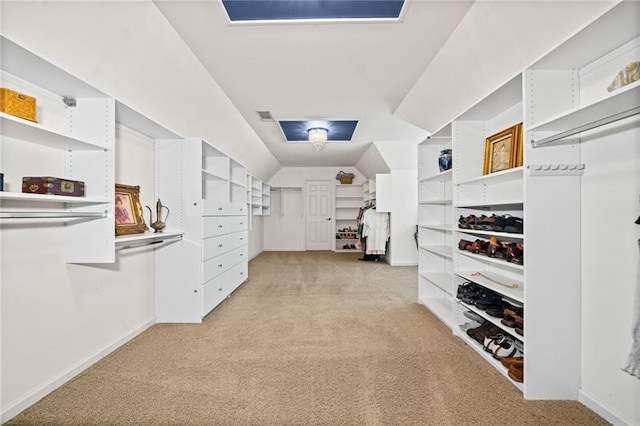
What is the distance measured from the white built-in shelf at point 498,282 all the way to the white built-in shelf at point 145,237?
2517 millimetres

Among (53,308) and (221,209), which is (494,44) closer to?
(221,209)

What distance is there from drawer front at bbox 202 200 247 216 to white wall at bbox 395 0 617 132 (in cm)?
249

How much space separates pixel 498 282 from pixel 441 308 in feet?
3.51

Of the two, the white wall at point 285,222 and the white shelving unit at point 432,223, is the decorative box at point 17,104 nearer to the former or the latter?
the white shelving unit at point 432,223

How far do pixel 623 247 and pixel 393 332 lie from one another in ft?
5.64

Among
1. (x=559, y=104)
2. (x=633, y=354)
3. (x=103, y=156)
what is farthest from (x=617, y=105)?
(x=103, y=156)

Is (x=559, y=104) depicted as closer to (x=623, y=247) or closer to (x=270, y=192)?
(x=623, y=247)

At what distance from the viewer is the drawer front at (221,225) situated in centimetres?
311

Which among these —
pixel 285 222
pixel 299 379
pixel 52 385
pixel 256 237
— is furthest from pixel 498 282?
pixel 285 222

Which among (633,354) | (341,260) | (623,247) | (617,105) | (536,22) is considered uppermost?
(536,22)

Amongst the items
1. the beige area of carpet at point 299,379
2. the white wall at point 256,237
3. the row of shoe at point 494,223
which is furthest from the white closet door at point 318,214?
the row of shoe at point 494,223

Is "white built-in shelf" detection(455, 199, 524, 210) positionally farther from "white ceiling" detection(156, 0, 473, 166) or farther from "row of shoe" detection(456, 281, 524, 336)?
"white ceiling" detection(156, 0, 473, 166)

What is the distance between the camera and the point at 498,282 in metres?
2.30

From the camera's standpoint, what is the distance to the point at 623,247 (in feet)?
4.96
